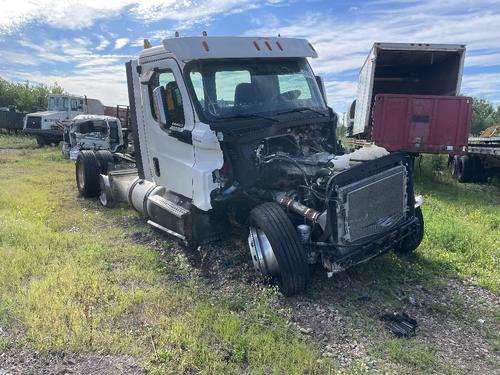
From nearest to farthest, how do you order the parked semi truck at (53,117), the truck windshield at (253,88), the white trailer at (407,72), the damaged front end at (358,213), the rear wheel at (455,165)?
1. the damaged front end at (358,213)
2. the truck windshield at (253,88)
3. the white trailer at (407,72)
4. the rear wheel at (455,165)
5. the parked semi truck at (53,117)

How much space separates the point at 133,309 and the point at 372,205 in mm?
2514

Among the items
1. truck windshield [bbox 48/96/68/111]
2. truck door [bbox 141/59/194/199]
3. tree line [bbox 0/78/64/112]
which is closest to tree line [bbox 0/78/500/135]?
tree line [bbox 0/78/64/112]

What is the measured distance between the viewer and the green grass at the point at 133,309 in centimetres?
357

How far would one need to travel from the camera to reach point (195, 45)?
5.24m

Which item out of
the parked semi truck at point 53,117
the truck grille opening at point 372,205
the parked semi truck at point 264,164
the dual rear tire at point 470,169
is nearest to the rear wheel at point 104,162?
the parked semi truck at point 264,164

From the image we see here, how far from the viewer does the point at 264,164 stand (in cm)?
518

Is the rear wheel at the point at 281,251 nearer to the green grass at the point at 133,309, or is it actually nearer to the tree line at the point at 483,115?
the green grass at the point at 133,309

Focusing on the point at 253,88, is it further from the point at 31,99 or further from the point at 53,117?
the point at 31,99

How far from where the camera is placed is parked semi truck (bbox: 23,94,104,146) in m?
23.1

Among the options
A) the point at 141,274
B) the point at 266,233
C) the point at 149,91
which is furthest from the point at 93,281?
the point at 149,91

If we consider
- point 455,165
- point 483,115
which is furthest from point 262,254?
point 483,115

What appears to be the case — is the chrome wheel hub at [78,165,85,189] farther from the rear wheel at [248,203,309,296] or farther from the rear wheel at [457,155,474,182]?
the rear wheel at [457,155,474,182]

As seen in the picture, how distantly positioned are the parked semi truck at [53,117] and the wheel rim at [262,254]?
789 inches

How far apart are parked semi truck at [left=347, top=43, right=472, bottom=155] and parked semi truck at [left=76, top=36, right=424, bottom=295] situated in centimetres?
594
